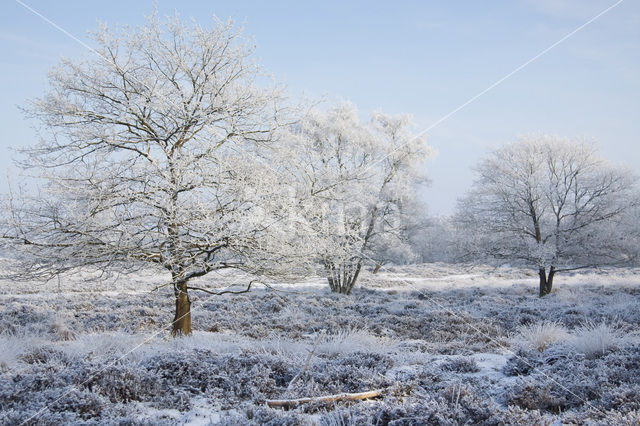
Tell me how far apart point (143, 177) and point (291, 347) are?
3814mm

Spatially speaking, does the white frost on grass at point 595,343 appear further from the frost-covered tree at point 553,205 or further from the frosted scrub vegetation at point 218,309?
the frost-covered tree at point 553,205

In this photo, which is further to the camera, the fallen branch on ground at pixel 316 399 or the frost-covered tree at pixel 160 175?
the frost-covered tree at pixel 160 175

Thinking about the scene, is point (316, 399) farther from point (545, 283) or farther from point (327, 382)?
point (545, 283)

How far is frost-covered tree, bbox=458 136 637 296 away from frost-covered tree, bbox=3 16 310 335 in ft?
48.9

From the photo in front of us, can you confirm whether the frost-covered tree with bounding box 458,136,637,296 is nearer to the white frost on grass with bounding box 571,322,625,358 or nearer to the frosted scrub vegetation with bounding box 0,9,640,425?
the frosted scrub vegetation with bounding box 0,9,640,425

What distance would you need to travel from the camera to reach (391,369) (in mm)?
5176

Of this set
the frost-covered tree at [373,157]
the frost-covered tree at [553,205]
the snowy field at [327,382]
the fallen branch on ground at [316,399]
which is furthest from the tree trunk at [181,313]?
the frost-covered tree at [553,205]

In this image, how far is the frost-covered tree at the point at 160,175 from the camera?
6.93 meters

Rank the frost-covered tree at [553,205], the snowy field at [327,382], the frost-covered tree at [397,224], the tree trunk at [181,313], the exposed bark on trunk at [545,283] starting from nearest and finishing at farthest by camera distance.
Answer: the snowy field at [327,382]
the tree trunk at [181,313]
the frost-covered tree at [553,205]
the frost-covered tree at [397,224]
the exposed bark on trunk at [545,283]

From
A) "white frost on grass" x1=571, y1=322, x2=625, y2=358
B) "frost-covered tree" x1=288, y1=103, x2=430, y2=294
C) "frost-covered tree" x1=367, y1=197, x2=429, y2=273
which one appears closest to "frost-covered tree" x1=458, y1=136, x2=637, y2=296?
"frost-covered tree" x1=367, y1=197, x2=429, y2=273

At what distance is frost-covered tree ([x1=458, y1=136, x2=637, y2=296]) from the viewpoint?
18953mm

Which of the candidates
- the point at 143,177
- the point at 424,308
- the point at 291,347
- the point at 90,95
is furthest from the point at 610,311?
the point at 90,95

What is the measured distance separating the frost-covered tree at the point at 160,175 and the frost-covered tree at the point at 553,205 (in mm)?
14906

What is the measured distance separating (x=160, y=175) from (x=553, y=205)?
60.3 feet
